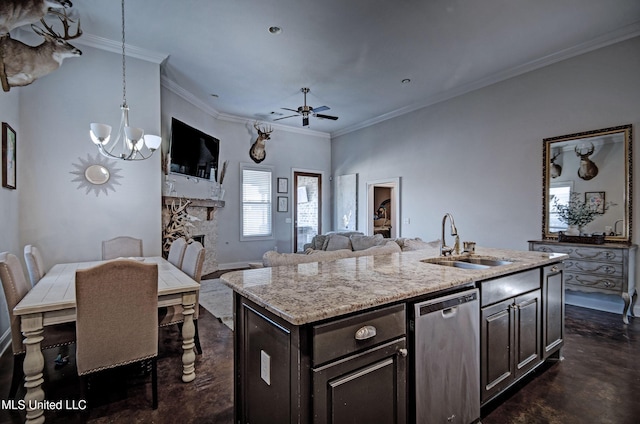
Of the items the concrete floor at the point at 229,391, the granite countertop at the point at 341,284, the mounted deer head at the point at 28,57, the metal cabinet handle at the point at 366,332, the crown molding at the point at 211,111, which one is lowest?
the concrete floor at the point at 229,391

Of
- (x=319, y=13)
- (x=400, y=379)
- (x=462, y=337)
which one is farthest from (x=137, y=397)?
(x=319, y=13)

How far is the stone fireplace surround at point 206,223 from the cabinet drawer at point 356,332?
4.42m

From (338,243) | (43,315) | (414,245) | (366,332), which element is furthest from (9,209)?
(414,245)

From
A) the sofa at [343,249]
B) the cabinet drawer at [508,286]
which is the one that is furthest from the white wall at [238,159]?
the cabinet drawer at [508,286]

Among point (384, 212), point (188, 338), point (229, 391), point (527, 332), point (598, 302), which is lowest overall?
point (229, 391)

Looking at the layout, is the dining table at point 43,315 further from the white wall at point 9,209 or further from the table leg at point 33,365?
the white wall at point 9,209

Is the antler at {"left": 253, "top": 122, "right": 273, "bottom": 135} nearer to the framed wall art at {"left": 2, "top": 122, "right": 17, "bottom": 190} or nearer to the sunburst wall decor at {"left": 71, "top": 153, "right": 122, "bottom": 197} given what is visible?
the sunburst wall decor at {"left": 71, "top": 153, "right": 122, "bottom": 197}

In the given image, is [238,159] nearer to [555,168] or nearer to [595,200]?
[555,168]

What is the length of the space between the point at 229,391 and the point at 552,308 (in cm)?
255

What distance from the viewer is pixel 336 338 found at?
119cm

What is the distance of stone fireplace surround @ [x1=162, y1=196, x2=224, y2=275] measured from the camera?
5.48 meters

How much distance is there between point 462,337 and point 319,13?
3286mm

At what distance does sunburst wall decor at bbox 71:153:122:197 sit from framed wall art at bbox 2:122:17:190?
0.56 m

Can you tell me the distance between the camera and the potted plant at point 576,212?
154 inches
